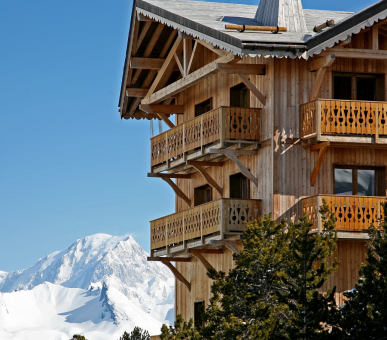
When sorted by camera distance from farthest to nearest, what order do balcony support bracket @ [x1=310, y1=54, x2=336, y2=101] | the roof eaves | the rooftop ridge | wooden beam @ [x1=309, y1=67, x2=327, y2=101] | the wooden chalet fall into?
the rooftop ridge, wooden beam @ [x1=309, y1=67, x2=327, y2=101], balcony support bracket @ [x1=310, y1=54, x2=336, y2=101], the wooden chalet, the roof eaves

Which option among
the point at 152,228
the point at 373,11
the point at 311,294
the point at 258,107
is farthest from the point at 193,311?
the point at 311,294

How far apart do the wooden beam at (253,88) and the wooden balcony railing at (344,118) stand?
159cm

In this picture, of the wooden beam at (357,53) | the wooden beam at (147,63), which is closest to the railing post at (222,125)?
the wooden beam at (357,53)

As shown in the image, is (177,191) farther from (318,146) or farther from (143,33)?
(318,146)

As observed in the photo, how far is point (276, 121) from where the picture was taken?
32.9 meters

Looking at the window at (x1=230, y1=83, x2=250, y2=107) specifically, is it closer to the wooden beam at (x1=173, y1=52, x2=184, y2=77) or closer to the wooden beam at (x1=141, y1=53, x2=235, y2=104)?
the wooden beam at (x1=141, y1=53, x2=235, y2=104)

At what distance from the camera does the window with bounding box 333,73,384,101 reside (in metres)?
34.0

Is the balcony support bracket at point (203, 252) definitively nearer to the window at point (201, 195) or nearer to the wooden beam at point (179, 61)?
the window at point (201, 195)

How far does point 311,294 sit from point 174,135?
52.8 feet

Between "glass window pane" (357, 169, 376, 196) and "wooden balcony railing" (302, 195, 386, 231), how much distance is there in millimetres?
1975

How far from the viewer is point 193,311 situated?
129 ft

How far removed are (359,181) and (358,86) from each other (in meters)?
3.26

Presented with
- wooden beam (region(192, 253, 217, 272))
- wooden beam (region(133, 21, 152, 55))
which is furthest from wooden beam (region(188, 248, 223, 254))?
wooden beam (region(133, 21, 152, 55))

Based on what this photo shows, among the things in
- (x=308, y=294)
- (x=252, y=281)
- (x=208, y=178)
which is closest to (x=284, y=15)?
(x=208, y=178)
